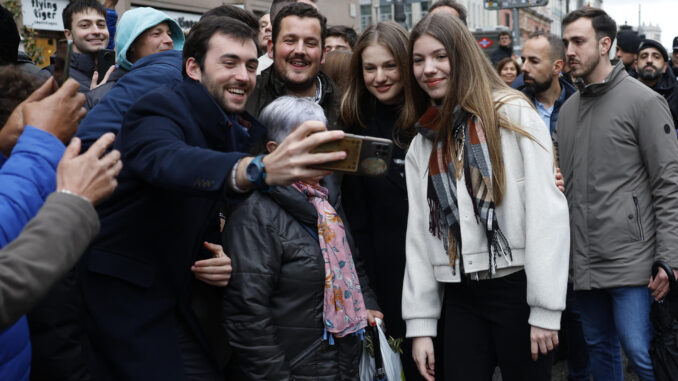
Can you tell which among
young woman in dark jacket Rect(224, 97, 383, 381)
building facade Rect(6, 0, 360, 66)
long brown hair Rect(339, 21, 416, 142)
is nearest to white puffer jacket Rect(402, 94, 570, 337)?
young woman in dark jacket Rect(224, 97, 383, 381)

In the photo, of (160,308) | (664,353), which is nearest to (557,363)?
(664,353)

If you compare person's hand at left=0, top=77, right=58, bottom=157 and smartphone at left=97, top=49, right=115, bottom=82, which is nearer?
person's hand at left=0, top=77, right=58, bottom=157

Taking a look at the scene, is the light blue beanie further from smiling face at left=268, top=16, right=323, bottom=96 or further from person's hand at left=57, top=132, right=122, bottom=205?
person's hand at left=57, top=132, right=122, bottom=205

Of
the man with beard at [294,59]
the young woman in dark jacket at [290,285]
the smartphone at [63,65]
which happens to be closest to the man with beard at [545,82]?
the man with beard at [294,59]

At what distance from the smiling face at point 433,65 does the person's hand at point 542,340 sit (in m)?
1.12

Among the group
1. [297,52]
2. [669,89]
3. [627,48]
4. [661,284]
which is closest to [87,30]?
[297,52]

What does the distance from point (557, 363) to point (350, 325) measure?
3.31m

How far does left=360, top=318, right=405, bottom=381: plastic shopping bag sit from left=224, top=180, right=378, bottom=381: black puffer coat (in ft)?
0.65

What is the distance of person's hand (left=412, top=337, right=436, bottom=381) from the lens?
3.14 metres

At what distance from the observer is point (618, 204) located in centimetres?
382

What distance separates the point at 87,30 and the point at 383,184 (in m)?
2.96

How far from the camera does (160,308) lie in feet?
7.89

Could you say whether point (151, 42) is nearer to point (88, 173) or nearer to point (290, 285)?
point (290, 285)

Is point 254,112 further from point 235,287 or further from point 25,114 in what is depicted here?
point 25,114
